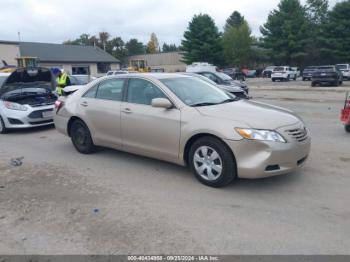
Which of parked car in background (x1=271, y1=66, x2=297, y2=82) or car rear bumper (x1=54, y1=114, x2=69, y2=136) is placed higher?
parked car in background (x1=271, y1=66, x2=297, y2=82)

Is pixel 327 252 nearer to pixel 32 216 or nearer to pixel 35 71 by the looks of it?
pixel 32 216

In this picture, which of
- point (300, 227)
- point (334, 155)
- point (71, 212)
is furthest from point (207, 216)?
point (334, 155)

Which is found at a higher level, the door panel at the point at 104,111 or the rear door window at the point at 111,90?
the rear door window at the point at 111,90

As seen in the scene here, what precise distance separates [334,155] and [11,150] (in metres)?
6.35

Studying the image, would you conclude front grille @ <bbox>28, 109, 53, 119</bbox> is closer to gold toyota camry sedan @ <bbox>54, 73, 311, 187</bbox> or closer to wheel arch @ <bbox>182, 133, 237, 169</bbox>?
gold toyota camry sedan @ <bbox>54, 73, 311, 187</bbox>

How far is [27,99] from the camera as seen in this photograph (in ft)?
30.0

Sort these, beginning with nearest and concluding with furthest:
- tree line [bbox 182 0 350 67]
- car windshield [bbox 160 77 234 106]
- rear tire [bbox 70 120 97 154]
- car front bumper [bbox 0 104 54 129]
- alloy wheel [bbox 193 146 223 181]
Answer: alloy wheel [bbox 193 146 223 181] → car windshield [bbox 160 77 234 106] → rear tire [bbox 70 120 97 154] → car front bumper [bbox 0 104 54 129] → tree line [bbox 182 0 350 67]

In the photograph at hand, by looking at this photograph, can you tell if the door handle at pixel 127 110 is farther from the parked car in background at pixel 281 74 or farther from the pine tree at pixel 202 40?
the pine tree at pixel 202 40

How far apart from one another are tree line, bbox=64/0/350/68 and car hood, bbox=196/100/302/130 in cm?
4883

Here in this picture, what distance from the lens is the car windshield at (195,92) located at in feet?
16.8

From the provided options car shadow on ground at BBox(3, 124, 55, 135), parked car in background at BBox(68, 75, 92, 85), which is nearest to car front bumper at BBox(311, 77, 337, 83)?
parked car in background at BBox(68, 75, 92, 85)

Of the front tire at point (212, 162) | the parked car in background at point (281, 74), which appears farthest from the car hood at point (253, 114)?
the parked car in background at point (281, 74)

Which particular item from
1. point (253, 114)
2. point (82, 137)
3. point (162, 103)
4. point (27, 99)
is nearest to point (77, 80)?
point (27, 99)

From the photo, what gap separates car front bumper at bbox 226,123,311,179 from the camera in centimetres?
423
